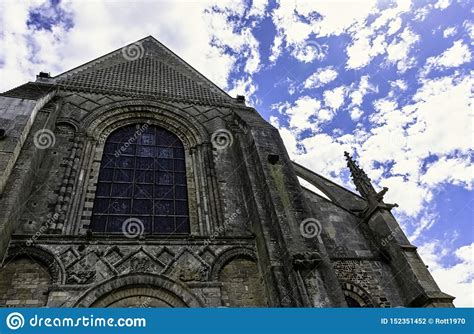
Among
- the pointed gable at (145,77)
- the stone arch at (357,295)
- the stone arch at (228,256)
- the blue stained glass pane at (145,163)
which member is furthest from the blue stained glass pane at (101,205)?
the stone arch at (357,295)

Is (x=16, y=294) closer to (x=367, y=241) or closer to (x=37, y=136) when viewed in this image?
(x=37, y=136)

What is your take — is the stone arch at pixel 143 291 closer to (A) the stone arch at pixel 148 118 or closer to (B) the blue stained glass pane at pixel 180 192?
(B) the blue stained glass pane at pixel 180 192

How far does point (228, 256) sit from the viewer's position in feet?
22.3

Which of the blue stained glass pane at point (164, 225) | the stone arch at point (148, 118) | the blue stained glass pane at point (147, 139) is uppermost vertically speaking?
the stone arch at point (148, 118)

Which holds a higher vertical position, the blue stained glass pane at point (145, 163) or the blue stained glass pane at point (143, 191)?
the blue stained glass pane at point (145, 163)

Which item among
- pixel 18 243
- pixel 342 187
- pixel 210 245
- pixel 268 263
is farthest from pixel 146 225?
pixel 342 187

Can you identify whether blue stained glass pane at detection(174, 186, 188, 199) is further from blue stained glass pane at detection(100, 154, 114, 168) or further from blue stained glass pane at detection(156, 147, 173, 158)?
blue stained glass pane at detection(100, 154, 114, 168)

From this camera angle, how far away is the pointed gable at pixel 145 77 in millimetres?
10867

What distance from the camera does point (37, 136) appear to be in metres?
7.46

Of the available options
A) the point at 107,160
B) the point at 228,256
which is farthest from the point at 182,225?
the point at 107,160

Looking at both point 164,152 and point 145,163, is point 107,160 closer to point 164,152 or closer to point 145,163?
point 145,163

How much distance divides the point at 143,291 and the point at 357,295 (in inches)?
166

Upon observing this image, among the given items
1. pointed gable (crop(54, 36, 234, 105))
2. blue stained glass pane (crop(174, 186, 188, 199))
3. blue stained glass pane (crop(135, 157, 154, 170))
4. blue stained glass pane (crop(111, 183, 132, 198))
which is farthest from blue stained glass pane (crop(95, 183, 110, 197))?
pointed gable (crop(54, 36, 234, 105))

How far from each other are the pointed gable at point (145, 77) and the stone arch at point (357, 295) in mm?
7014
